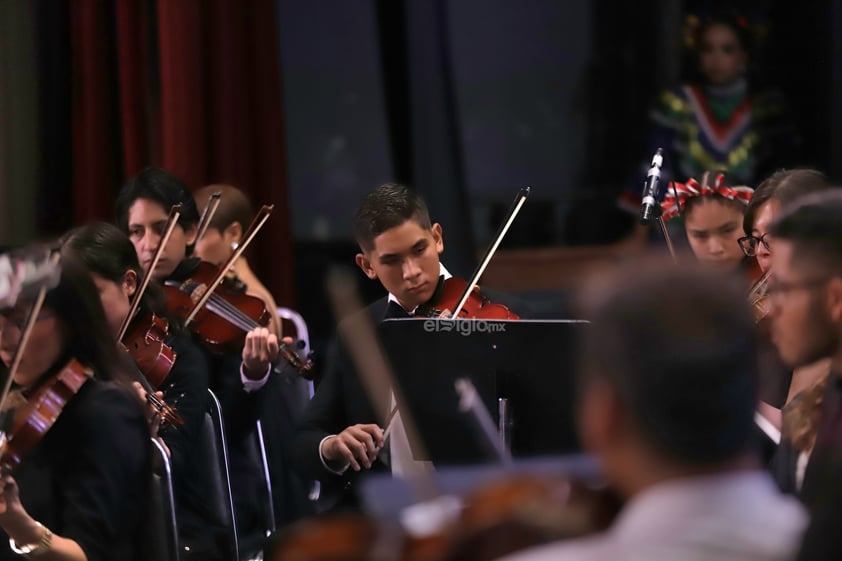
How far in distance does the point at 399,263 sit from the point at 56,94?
1516 millimetres

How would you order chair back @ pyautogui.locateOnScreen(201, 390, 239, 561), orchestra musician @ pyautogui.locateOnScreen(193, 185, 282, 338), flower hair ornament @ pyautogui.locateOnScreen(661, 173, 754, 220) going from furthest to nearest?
orchestra musician @ pyautogui.locateOnScreen(193, 185, 282, 338)
flower hair ornament @ pyautogui.locateOnScreen(661, 173, 754, 220)
chair back @ pyautogui.locateOnScreen(201, 390, 239, 561)

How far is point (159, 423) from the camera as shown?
2.26 m

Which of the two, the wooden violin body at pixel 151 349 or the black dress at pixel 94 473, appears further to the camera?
the wooden violin body at pixel 151 349

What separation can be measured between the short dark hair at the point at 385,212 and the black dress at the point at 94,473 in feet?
2.70

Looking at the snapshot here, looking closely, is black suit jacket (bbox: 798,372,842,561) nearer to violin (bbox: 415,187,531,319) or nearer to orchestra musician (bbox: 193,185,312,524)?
violin (bbox: 415,187,531,319)

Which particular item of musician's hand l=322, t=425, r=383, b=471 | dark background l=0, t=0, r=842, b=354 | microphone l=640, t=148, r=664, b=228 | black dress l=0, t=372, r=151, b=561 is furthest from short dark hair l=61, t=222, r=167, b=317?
dark background l=0, t=0, r=842, b=354

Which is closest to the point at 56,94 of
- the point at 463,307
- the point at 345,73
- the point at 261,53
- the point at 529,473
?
the point at 261,53

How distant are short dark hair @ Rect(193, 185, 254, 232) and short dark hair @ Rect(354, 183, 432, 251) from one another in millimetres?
644

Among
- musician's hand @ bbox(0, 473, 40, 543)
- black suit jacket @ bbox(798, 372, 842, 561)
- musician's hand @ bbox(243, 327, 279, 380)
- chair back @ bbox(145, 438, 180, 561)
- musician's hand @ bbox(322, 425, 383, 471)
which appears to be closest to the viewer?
black suit jacket @ bbox(798, 372, 842, 561)

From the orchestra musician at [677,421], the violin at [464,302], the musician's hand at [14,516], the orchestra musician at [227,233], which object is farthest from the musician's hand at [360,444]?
the orchestra musician at [677,421]

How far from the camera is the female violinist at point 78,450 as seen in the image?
165cm

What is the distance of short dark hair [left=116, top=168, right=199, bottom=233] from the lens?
2.89m

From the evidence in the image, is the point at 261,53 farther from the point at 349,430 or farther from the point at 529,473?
the point at 529,473

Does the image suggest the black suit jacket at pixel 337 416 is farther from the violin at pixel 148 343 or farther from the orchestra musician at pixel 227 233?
the orchestra musician at pixel 227 233
